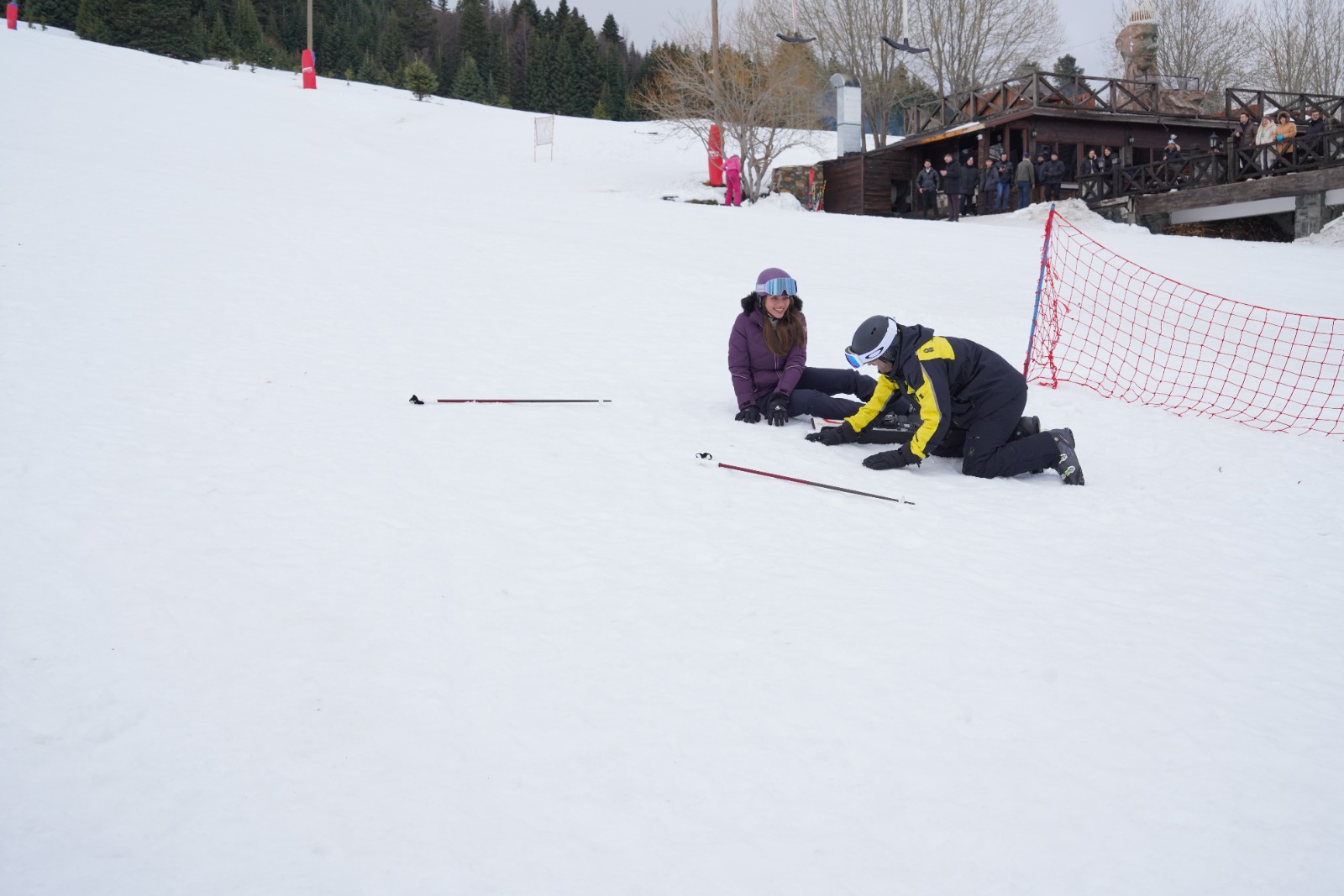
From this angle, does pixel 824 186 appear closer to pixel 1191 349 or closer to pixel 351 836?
pixel 1191 349

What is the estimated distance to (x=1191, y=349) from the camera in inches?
347

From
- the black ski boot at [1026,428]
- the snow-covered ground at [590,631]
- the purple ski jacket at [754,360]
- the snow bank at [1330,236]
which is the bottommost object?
the snow-covered ground at [590,631]

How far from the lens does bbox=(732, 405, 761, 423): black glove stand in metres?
6.36

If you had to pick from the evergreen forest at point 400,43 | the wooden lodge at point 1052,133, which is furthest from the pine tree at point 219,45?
the wooden lodge at point 1052,133

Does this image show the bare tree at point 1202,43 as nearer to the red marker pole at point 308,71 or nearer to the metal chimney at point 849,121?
the metal chimney at point 849,121

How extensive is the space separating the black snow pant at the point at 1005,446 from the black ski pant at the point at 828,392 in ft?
3.17

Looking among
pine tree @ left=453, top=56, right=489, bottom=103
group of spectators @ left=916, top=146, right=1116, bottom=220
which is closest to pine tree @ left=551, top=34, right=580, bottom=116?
pine tree @ left=453, top=56, right=489, bottom=103

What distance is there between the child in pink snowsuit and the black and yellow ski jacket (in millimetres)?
15174

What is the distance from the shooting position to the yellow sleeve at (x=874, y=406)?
578cm

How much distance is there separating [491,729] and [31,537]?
231 centimetres

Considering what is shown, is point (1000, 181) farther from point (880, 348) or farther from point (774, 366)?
point (880, 348)

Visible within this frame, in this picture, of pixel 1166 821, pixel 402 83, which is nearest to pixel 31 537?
pixel 1166 821

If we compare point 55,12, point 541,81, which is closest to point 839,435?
point 55,12

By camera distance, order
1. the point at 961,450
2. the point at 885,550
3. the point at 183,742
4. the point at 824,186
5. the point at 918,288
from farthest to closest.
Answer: the point at 824,186 → the point at 918,288 → the point at 961,450 → the point at 885,550 → the point at 183,742
